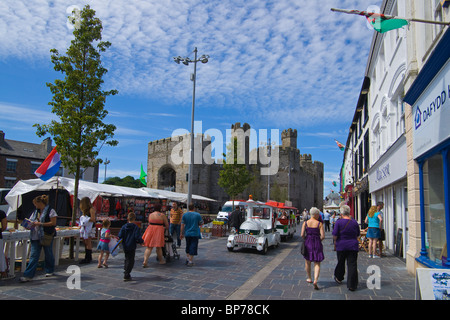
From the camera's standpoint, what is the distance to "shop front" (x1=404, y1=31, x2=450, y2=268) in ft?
18.6

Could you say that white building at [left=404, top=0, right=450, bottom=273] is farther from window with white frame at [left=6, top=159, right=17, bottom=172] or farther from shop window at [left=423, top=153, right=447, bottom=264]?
window with white frame at [left=6, top=159, right=17, bottom=172]

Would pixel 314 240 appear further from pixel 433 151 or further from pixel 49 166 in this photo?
pixel 49 166

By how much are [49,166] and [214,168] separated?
3556 centimetres

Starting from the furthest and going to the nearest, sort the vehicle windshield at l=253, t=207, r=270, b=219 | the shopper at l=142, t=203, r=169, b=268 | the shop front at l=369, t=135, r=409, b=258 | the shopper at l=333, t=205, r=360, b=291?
the vehicle windshield at l=253, t=207, r=270, b=219 → the shop front at l=369, t=135, r=409, b=258 → the shopper at l=142, t=203, r=169, b=268 → the shopper at l=333, t=205, r=360, b=291

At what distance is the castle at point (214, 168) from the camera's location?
43750 millimetres

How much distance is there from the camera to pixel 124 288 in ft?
19.5

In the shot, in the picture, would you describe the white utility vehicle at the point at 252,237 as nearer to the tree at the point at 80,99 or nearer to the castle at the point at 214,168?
the tree at the point at 80,99

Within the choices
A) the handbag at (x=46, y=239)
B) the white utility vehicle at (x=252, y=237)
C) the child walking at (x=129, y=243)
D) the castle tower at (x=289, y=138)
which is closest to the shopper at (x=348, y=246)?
the child walking at (x=129, y=243)

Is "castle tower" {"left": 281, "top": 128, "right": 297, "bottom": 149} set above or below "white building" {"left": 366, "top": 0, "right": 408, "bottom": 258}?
above

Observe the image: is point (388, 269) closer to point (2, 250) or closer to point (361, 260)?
point (361, 260)

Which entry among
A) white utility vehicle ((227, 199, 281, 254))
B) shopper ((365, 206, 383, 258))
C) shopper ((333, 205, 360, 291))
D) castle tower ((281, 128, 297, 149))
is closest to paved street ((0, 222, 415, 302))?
shopper ((333, 205, 360, 291))
